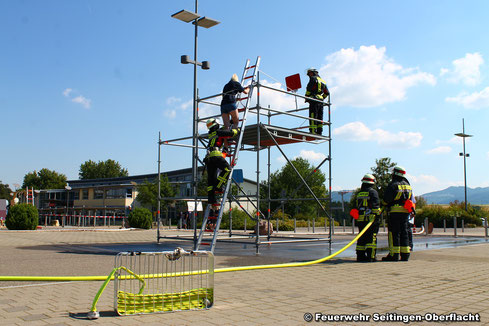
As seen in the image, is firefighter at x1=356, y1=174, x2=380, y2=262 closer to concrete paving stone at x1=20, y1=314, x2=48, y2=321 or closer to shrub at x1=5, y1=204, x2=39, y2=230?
concrete paving stone at x1=20, y1=314, x2=48, y2=321

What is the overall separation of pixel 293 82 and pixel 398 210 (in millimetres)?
5227

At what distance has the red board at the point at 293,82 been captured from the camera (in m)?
13.3

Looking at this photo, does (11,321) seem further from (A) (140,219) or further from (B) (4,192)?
(B) (4,192)

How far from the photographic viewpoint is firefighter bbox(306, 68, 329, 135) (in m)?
13.1

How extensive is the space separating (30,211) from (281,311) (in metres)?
23.1

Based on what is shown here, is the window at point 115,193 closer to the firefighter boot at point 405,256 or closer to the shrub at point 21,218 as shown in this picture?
the shrub at point 21,218

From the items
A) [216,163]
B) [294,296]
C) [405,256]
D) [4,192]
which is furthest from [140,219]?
[4,192]

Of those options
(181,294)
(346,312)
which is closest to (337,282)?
(346,312)

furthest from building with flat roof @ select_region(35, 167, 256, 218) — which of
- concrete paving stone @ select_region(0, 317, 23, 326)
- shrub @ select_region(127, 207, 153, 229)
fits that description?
concrete paving stone @ select_region(0, 317, 23, 326)

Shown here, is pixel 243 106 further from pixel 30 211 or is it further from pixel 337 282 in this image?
pixel 30 211

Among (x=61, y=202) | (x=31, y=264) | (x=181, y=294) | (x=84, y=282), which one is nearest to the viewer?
(x=181, y=294)

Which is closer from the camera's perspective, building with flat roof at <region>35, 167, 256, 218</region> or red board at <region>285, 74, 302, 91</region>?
red board at <region>285, 74, 302, 91</region>

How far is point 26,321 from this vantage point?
4410 mm

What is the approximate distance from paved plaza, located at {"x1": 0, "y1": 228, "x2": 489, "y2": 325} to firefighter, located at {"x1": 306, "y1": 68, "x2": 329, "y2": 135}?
4.92 m
